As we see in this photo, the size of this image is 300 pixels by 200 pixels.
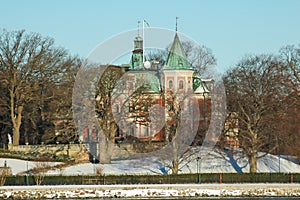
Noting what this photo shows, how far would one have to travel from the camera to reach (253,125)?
122ft

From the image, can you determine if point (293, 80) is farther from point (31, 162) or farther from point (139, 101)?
point (31, 162)

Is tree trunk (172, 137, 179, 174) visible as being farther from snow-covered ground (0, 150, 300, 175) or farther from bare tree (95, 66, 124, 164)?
bare tree (95, 66, 124, 164)

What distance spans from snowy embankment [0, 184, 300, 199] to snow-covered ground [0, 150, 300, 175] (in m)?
6.89

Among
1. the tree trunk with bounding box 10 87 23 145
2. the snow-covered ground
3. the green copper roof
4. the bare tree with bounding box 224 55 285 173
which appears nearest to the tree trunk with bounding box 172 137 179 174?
the snow-covered ground

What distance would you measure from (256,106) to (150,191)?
36.7 ft

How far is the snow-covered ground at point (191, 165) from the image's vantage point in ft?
119

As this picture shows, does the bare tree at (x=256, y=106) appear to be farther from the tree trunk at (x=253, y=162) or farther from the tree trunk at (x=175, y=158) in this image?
the tree trunk at (x=175, y=158)

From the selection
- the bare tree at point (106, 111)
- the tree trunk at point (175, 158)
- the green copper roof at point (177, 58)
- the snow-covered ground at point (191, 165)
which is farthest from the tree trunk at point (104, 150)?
the green copper roof at point (177, 58)

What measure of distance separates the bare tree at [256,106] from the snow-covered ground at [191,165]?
1006 millimetres

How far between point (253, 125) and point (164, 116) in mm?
5348

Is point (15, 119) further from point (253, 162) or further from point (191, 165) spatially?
point (253, 162)

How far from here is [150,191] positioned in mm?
28703

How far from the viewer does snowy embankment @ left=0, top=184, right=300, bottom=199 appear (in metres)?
28.4

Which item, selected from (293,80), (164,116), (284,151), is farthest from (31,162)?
(293,80)
